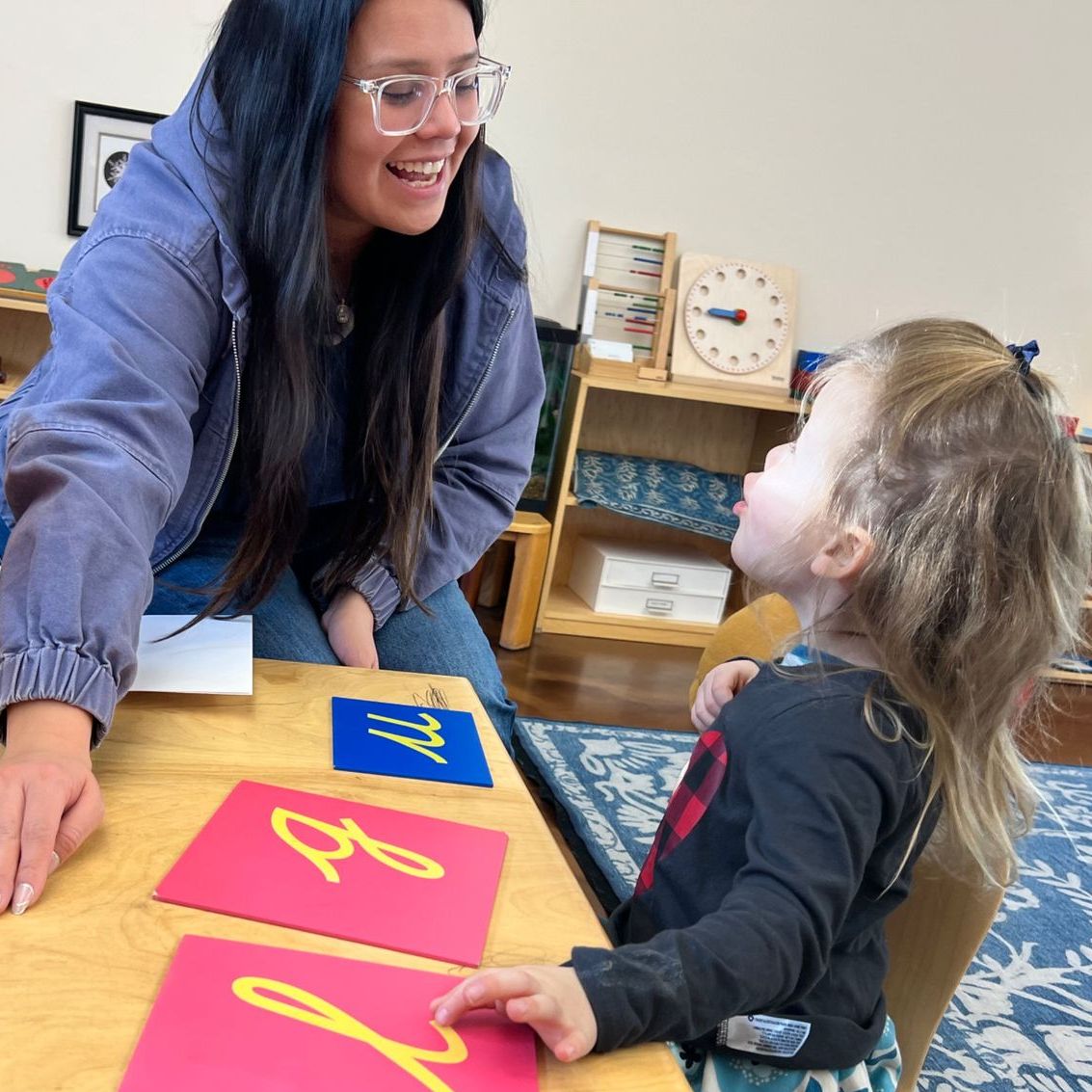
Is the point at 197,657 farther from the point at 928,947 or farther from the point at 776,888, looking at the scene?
the point at 928,947

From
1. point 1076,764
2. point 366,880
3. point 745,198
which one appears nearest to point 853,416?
point 366,880

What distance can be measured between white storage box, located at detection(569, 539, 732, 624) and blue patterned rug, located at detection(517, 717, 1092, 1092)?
796mm

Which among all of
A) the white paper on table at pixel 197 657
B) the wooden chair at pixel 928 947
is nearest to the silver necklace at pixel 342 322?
the white paper on table at pixel 197 657

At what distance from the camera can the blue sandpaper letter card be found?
809 mm

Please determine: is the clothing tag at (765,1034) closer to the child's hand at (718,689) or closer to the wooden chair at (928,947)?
the wooden chair at (928,947)

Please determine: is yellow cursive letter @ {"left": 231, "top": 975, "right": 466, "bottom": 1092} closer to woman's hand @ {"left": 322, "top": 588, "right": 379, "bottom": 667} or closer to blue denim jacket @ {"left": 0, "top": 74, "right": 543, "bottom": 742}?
blue denim jacket @ {"left": 0, "top": 74, "right": 543, "bottom": 742}

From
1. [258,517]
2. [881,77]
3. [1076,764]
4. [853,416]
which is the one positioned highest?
[881,77]

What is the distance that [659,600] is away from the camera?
3350 mm

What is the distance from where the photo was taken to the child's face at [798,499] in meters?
0.86

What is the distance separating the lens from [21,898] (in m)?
0.57

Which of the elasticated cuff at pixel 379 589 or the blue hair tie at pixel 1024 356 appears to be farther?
Result: the elasticated cuff at pixel 379 589

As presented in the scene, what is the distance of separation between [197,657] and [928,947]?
631 mm

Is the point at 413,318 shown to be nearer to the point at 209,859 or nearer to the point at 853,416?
the point at 853,416

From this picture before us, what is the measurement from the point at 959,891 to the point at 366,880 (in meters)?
0.50
